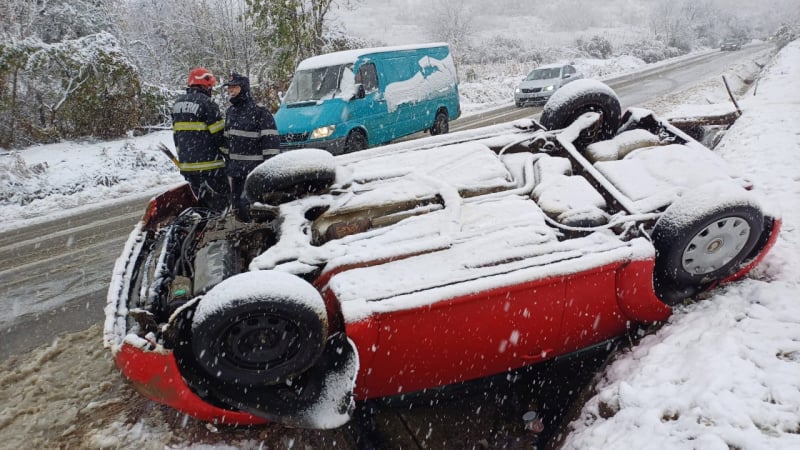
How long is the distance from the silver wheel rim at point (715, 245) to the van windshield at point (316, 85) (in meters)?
6.69

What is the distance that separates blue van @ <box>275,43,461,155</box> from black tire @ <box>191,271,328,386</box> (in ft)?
19.1

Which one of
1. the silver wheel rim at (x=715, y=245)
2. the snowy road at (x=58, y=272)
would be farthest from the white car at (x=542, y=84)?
the silver wheel rim at (x=715, y=245)

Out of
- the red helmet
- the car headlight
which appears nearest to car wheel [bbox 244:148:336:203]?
the red helmet

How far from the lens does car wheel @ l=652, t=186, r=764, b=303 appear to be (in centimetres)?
282

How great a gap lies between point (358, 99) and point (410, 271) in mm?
6478

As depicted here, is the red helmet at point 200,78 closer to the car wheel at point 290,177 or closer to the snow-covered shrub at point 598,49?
the car wheel at point 290,177

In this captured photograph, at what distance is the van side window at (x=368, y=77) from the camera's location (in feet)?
28.9

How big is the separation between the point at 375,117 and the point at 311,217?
5947 millimetres

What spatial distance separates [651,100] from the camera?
14.1 m

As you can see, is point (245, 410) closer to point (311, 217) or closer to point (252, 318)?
point (252, 318)

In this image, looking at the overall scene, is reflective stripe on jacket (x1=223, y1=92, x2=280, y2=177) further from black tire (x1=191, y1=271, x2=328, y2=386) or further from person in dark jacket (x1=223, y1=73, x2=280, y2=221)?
black tire (x1=191, y1=271, x2=328, y2=386)

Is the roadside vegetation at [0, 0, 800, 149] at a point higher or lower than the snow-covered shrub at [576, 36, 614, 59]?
higher

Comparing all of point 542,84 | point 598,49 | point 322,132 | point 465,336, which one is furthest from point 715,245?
point 598,49

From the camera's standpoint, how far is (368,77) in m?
8.95
